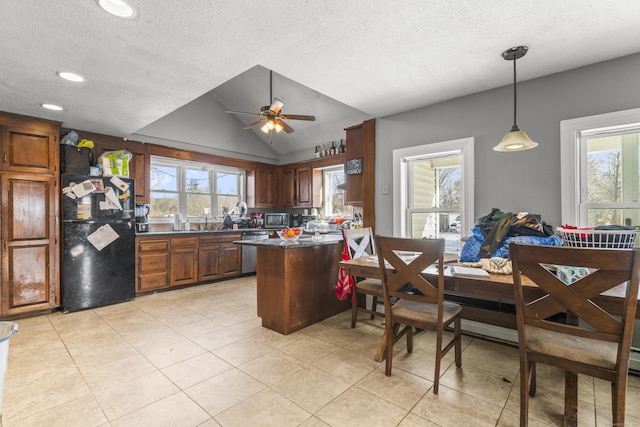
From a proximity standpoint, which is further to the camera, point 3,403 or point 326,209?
point 326,209

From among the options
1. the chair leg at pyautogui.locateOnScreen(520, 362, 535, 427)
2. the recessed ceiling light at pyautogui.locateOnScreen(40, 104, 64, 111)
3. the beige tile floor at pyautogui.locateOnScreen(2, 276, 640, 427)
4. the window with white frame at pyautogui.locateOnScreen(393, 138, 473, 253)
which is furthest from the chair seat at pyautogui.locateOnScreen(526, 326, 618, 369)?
the recessed ceiling light at pyautogui.locateOnScreen(40, 104, 64, 111)

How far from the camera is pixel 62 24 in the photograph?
1859 millimetres

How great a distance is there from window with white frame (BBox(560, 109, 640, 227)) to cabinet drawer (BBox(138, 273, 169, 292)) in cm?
491

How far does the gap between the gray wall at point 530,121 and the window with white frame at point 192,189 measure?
13.4 ft

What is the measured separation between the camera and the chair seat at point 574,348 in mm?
1395

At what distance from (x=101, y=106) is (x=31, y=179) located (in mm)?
1245

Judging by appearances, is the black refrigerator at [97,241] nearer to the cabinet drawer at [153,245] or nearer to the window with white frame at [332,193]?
the cabinet drawer at [153,245]

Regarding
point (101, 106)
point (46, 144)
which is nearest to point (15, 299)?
point (46, 144)

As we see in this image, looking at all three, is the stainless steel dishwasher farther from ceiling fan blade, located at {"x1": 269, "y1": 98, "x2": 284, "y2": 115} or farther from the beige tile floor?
ceiling fan blade, located at {"x1": 269, "y1": 98, "x2": 284, "y2": 115}

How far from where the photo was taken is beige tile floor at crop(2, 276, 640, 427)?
1.70m

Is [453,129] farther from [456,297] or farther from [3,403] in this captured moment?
[3,403]

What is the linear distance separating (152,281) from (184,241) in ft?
2.36

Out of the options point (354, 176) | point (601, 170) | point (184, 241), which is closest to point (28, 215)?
point (184, 241)

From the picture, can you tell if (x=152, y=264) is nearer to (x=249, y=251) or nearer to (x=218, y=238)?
(x=218, y=238)
